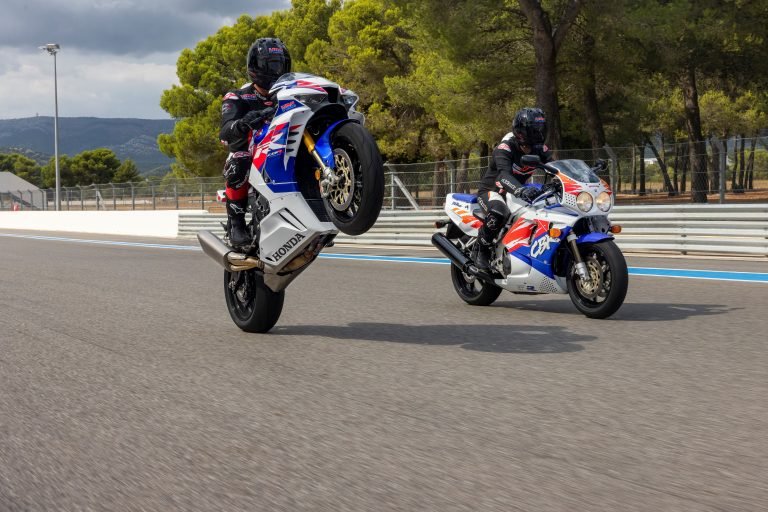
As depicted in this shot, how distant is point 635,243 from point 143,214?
18.1 metres

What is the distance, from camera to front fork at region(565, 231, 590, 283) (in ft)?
23.7

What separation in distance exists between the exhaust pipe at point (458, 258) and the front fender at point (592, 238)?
108 centimetres

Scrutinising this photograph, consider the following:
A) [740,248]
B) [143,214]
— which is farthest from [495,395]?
[143,214]

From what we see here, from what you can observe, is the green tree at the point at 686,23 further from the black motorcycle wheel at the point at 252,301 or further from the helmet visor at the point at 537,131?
the black motorcycle wheel at the point at 252,301

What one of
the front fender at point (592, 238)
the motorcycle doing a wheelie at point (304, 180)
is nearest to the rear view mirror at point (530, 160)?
the front fender at point (592, 238)

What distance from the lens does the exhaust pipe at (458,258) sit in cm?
815

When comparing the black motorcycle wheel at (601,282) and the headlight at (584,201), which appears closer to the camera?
the black motorcycle wheel at (601,282)

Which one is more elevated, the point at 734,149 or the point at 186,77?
the point at 186,77

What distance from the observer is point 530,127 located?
7977mm

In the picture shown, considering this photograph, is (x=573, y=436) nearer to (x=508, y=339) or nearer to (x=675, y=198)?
(x=508, y=339)

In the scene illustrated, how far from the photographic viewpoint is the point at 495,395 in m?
4.57

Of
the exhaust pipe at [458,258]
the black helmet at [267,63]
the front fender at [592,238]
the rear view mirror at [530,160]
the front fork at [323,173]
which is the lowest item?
the exhaust pipe at [458,258]

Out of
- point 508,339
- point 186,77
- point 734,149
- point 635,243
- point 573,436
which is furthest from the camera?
point 186,77

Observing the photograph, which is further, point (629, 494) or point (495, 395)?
point (495, 395)
